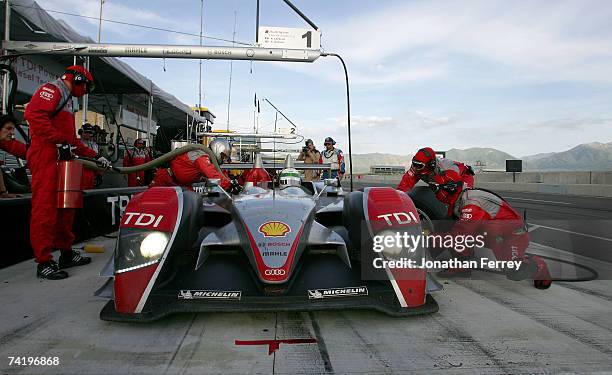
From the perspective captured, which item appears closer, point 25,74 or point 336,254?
point 336,254

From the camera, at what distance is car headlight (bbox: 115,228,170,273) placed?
2449mm

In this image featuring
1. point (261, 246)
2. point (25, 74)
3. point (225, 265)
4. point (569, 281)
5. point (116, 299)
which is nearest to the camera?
point (116, 299)

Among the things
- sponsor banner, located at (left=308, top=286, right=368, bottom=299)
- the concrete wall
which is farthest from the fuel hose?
the concrete wall

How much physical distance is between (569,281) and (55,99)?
4.98m

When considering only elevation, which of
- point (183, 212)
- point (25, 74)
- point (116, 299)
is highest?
point (25, 74)

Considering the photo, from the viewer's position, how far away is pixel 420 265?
2.59 metres

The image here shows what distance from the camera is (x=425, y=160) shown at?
404 cm

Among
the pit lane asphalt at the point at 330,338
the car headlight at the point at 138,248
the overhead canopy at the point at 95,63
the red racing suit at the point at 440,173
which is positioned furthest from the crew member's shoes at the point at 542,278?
the overhead canopy at the point at 95,63

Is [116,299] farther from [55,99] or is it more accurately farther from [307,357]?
[55,99]

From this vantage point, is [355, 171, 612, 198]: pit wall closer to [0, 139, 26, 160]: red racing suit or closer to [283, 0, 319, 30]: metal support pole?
[283, 0, 319, 30]: metal support pole

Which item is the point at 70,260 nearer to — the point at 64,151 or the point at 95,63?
the point at 64,151

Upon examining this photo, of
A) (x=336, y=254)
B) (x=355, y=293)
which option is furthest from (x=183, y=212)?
(x=355, y=293)

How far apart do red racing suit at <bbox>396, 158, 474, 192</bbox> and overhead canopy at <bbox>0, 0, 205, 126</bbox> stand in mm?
3602

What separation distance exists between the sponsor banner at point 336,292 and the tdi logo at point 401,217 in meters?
0.56
